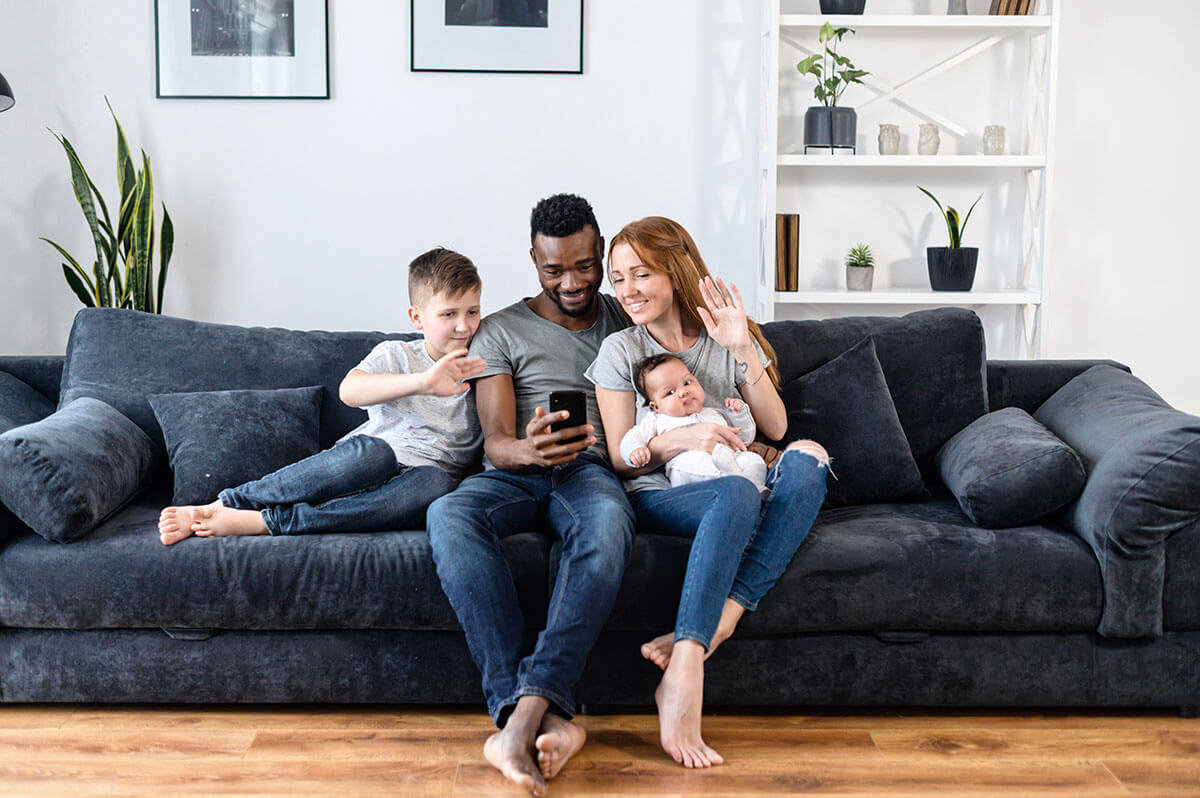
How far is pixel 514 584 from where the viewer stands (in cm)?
211

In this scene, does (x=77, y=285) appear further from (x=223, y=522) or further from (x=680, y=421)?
(x=680, y=421)

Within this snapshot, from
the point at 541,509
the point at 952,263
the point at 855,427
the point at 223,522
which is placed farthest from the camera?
the point at 952,263


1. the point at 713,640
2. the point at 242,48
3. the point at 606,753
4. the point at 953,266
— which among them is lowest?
the point at 606,753

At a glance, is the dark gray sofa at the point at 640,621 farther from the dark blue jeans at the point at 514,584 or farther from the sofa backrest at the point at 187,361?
the sofa backrest at the point at 187,361

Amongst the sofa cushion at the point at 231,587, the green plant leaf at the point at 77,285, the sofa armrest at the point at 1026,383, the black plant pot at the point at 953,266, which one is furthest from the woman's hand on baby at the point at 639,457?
the green plant leaf at the point at 77,285

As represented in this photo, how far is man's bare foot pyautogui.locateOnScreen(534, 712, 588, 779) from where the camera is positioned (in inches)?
73.0

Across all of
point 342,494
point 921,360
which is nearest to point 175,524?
point 342,494

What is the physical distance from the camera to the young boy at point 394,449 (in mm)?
Result: 2232

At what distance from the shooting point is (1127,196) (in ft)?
12.3

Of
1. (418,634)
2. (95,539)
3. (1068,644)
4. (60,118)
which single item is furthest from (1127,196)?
(60,118)

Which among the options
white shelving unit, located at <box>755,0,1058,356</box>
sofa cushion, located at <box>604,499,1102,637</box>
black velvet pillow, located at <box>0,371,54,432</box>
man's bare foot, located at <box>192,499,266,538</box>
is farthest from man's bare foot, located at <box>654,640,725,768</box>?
white shelving unit, located at <box>755,0,1058,356</box>

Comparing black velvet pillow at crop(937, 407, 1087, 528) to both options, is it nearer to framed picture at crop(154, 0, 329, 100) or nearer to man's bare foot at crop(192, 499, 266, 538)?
man's bare foot at crop(192, 499, 266, 538)

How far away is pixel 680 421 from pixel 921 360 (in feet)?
2.41

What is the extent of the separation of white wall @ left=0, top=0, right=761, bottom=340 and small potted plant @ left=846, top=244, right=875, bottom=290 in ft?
1.10
